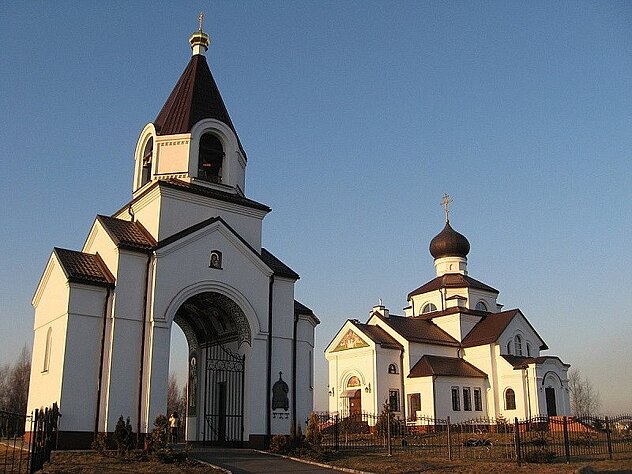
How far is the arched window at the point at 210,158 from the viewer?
72.6ft

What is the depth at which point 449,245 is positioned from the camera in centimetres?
4534

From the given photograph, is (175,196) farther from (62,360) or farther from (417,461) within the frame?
(417,461)

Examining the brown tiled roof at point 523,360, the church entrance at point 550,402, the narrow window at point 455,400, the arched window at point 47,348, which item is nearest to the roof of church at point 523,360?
the brown tiled roof at point 523,360

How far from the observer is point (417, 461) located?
682 inches

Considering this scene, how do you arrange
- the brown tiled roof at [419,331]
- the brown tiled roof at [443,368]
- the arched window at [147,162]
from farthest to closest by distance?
the brown tiled roof at [419,331]
the brown tiled roof at [443,368]
the arched window at [147,162]

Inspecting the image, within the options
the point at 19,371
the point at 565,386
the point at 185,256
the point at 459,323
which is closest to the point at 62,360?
the point at 185,256

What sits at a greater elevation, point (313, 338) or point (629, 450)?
Result: point (313, 338)

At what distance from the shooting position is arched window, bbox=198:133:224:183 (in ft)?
72.6

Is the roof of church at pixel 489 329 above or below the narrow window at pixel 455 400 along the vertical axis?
above

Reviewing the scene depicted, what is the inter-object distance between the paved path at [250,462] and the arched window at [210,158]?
352 inches

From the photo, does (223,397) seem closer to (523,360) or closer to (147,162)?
(147,162)

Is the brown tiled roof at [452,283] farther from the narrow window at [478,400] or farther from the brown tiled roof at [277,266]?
the brown tiled roof at [277,266]

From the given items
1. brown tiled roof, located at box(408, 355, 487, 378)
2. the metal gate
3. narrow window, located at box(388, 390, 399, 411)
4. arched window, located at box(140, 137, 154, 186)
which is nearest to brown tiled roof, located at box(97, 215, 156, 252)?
arched window, located at box(140, 137, 154, 186)

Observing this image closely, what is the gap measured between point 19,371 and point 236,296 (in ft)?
136
